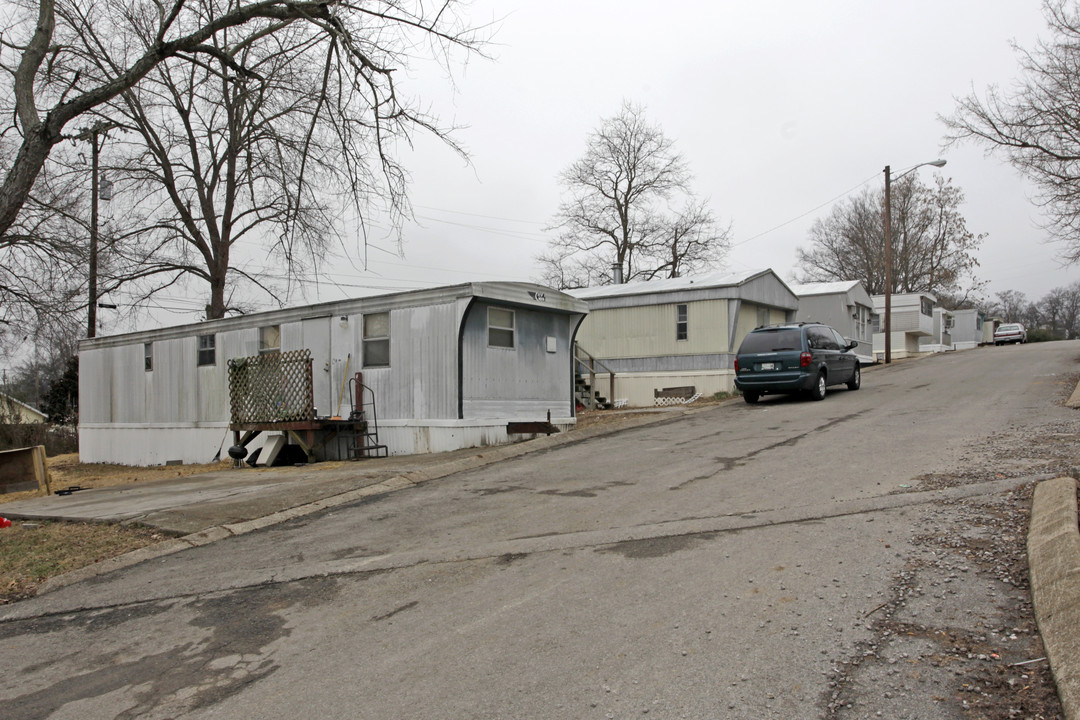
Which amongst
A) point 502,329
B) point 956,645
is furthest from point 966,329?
point 956,645

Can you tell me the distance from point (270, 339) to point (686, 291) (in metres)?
11.9

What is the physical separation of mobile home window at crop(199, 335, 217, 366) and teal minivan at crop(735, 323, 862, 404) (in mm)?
12845

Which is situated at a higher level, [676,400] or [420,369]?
[420,369]

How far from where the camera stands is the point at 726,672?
3.53m

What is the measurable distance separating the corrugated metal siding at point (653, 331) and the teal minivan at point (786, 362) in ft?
14.1

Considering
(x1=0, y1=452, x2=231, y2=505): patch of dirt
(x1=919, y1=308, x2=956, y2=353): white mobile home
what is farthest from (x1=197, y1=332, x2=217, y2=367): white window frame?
(x1=919, y1=308, x2=956, y2=353): white mobile home

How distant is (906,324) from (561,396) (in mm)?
30092

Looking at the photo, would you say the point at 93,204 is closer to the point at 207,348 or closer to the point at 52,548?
the point at 207,348

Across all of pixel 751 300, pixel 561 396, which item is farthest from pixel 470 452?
pixel 751 300

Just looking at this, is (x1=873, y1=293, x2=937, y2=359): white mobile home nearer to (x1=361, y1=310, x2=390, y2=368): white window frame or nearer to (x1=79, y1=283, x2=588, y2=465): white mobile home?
(x1=79, y1=283, x2=588, y2=465): white mobile home

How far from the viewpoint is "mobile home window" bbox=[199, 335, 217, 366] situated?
60.0 ft

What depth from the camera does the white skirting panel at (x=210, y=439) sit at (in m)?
13.4

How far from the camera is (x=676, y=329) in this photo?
2238 centimetres

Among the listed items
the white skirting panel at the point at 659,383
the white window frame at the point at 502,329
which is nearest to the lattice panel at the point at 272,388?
the white window frame at the point at 502,329
